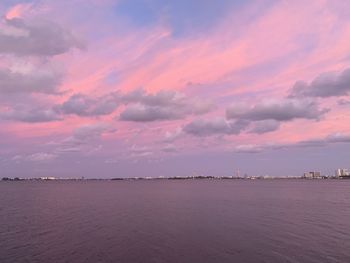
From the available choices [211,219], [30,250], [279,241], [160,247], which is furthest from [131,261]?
[211,219]

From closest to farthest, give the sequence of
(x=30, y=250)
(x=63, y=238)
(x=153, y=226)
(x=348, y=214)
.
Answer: (x=30, y=250), (x=63, y=238), (x=153, y=226), (x=348, y=214)

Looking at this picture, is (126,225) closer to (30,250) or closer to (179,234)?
(179,234)

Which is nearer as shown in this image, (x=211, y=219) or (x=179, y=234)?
(x=179, y=234)

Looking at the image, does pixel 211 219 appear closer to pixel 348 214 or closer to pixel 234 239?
pixel 234 239

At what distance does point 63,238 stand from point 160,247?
17343 millimetres

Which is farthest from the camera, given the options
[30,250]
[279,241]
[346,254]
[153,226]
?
[153,226]

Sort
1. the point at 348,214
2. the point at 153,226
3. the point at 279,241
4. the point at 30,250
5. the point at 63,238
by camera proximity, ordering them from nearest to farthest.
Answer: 1. the point at 30,250
2. the point at 279,241
3. the point at 63,238
4. the point at 153,226
5. the point at 348,214

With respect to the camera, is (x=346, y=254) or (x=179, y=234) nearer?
(x=346, y=254)

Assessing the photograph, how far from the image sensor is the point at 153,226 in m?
68.7

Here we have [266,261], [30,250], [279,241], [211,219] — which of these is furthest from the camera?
[211,219]

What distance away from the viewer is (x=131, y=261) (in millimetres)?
43281

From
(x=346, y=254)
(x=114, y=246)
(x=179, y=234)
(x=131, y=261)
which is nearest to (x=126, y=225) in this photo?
(x=179, y=234)

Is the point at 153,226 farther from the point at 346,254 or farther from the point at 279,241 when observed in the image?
the point at 346,254

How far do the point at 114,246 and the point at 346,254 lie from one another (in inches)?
1204
